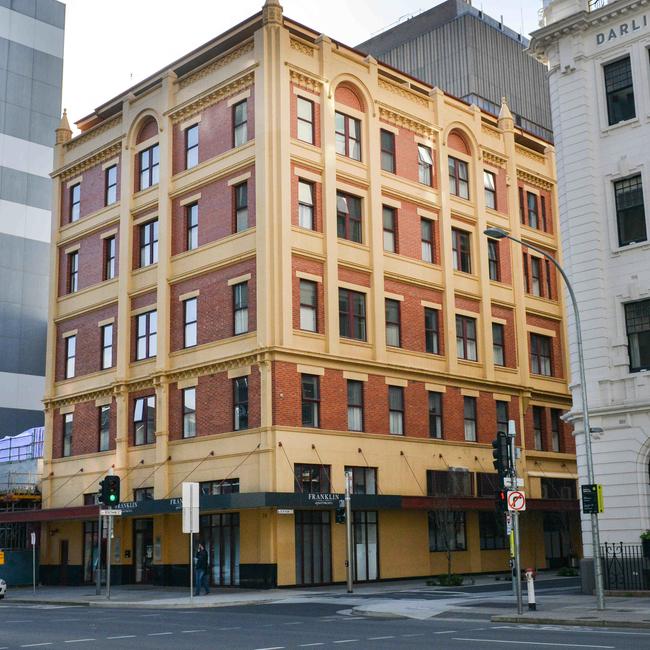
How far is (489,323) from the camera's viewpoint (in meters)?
48.4

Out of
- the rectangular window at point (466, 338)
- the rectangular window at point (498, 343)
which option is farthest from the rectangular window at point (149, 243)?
the rectangular window at point (498, 343)

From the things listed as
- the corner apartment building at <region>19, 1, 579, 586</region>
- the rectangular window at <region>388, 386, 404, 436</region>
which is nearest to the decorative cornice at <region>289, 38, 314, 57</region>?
the corner apartment building at <region>19, 1, 579, 586</region>

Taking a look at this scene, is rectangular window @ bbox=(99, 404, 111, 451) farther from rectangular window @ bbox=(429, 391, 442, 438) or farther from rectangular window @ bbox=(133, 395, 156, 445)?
rectangular window @ bbox=(429, 391, 442, 438)

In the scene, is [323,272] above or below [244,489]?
above

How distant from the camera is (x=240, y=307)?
1597 inches

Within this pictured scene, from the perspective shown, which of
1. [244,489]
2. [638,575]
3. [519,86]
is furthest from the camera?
[519,86]

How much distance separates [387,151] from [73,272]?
57.9ft

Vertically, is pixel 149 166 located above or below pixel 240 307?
above

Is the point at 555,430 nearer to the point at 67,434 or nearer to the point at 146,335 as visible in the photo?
the point at 146,335

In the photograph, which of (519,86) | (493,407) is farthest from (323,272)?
(519,86)

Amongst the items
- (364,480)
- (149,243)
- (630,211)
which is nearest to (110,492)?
(364,480)

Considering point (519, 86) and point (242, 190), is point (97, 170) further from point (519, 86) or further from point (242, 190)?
point (519, 86)

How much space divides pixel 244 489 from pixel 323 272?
9.61m

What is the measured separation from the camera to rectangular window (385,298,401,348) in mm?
43844
